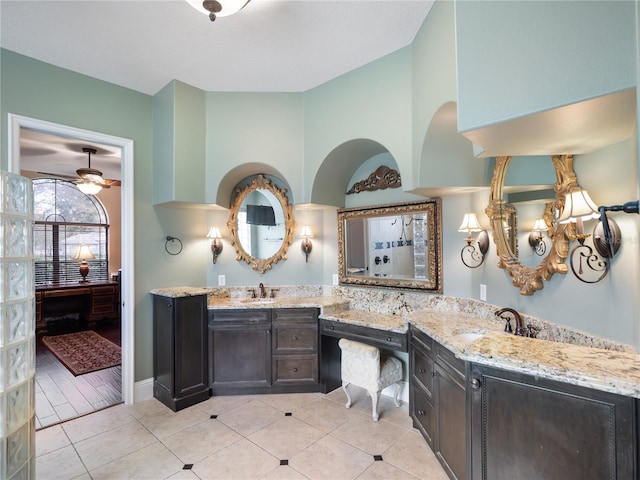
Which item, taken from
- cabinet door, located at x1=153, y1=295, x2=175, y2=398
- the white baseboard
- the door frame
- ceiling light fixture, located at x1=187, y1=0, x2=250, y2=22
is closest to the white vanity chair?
cabinet door, located at x1=153, y1=295, x2=175, y2=398

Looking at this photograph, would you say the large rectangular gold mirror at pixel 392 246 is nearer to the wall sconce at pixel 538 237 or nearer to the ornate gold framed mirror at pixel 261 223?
the ornate gold framed mirror at pixel 261 223

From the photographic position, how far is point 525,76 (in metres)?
1.42

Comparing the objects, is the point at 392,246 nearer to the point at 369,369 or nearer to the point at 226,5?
the point at 369,369

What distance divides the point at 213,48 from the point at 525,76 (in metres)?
2.36

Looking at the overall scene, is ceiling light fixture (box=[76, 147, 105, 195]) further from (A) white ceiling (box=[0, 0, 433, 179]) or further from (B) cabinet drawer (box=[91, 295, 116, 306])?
(B) cabinet drawer (box=[91, 295, 116, 306])

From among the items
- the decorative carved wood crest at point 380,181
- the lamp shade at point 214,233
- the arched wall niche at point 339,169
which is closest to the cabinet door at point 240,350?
the lamp shade at point 214,233

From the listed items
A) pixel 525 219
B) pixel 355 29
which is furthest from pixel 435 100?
pixel 525 219

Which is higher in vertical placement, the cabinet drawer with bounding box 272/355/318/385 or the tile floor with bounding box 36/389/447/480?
the cabinet drawer with bounding box 272/355/318/385

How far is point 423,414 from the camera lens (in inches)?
99.2

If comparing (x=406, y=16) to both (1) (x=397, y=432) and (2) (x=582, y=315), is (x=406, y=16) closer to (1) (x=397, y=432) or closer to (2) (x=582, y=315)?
(2) (x=582, y=315)

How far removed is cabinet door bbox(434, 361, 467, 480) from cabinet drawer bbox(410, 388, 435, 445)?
10cm

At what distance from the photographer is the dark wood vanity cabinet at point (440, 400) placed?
1904mm

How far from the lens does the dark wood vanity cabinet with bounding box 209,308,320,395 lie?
131 inches

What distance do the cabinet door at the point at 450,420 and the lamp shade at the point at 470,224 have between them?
42.6 inches
